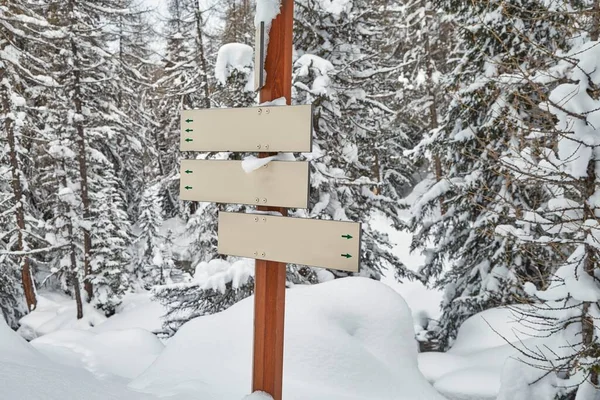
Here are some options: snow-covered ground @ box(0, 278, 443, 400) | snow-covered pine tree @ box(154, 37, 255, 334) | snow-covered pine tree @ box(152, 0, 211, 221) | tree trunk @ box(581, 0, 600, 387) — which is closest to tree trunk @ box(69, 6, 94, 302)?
snow-covered pine tree @ box(152, 0, 211, 221)

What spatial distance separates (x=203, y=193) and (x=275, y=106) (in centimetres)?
86

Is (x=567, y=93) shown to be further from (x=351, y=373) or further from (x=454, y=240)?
(x=454, y=240)

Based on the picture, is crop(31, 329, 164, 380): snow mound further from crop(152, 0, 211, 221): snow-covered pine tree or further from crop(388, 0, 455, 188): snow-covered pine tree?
crop(388, 0, 455, 188): snow-covered pine tree

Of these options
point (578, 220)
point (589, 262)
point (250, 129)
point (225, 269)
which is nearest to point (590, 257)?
point (589, 262)

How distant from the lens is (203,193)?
3.38 metres

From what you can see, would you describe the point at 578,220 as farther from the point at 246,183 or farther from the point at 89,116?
the point at 89,116

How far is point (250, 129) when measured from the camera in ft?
10.5

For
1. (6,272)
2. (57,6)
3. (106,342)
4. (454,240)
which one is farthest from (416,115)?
(6,272)

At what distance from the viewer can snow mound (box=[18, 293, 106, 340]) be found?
13.8m

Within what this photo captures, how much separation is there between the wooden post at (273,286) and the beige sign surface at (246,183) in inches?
6.2

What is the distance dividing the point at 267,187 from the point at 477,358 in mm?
6067

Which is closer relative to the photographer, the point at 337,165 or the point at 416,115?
the point at 337,165

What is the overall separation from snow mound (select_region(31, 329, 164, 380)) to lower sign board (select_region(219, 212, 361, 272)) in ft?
12.4

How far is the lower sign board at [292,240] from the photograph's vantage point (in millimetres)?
2840
